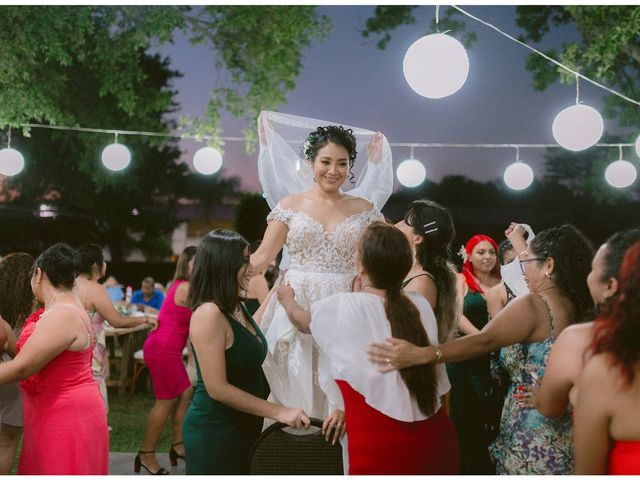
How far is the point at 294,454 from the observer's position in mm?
2262

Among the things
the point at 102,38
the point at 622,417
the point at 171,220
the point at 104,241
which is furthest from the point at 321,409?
the point at 171,220

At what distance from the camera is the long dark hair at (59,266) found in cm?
291

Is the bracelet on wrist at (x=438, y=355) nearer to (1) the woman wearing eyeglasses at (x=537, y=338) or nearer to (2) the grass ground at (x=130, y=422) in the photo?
(1) the woman wearing eyeglasses at (x=537, y=338)

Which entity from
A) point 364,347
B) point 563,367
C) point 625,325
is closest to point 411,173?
point 364,347

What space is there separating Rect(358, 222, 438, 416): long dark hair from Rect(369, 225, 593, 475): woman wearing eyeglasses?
5.2 inches

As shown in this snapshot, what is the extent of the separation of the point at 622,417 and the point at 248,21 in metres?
8.20

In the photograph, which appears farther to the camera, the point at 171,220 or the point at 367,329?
the point at 171,220

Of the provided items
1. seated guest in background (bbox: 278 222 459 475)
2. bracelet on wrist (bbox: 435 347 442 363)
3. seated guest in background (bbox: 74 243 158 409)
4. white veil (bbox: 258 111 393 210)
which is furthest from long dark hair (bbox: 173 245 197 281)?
bracelet on wrist (bbox: 435 347 442 363)

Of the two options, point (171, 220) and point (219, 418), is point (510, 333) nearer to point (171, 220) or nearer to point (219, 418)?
point (219, 418)

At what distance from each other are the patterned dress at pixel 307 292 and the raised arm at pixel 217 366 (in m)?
0.66

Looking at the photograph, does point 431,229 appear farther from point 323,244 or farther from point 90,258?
point 90,258

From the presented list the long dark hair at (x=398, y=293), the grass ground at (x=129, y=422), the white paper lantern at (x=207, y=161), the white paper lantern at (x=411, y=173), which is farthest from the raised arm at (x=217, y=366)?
the white paper lantern at (x=411, y=173)

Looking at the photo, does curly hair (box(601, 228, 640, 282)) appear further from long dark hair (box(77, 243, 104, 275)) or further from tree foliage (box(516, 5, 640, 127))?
tree foliage (box(516, 5, 640, 127))

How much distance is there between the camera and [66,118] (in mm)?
9523
